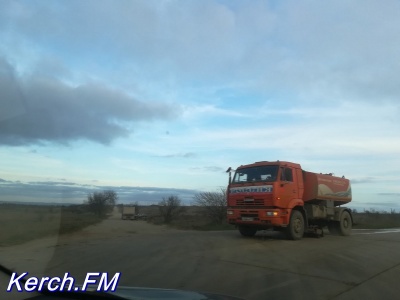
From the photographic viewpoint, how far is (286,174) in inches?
627

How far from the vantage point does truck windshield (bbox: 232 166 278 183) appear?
15703 mm

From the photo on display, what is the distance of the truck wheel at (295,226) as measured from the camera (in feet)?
51.9

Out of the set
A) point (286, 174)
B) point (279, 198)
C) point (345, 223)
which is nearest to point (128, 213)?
point (345, 223)

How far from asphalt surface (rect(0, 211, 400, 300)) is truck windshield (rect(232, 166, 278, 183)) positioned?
247 cm

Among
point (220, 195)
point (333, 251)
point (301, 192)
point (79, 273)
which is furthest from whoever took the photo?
point (220, 195)

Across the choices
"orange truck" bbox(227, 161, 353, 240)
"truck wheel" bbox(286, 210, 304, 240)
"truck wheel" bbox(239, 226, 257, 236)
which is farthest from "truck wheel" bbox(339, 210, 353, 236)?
"truck wheel" bbox(239, 226, 257, 236)

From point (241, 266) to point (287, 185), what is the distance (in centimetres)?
624

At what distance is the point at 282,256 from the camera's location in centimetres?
1182

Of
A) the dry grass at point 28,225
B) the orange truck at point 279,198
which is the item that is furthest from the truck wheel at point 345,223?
the dry grass at point 28,225

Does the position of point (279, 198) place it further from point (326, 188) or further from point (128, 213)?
point (128, 213)

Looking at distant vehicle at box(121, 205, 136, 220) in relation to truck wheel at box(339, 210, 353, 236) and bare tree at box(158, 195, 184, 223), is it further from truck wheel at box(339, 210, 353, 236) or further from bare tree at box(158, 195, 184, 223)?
truck wheel at box(339, 210, 353, 236)

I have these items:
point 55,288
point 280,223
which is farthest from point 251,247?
point 55,288

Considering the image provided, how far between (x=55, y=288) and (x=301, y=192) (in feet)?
46.0

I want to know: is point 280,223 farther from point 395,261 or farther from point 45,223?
point 45,223
